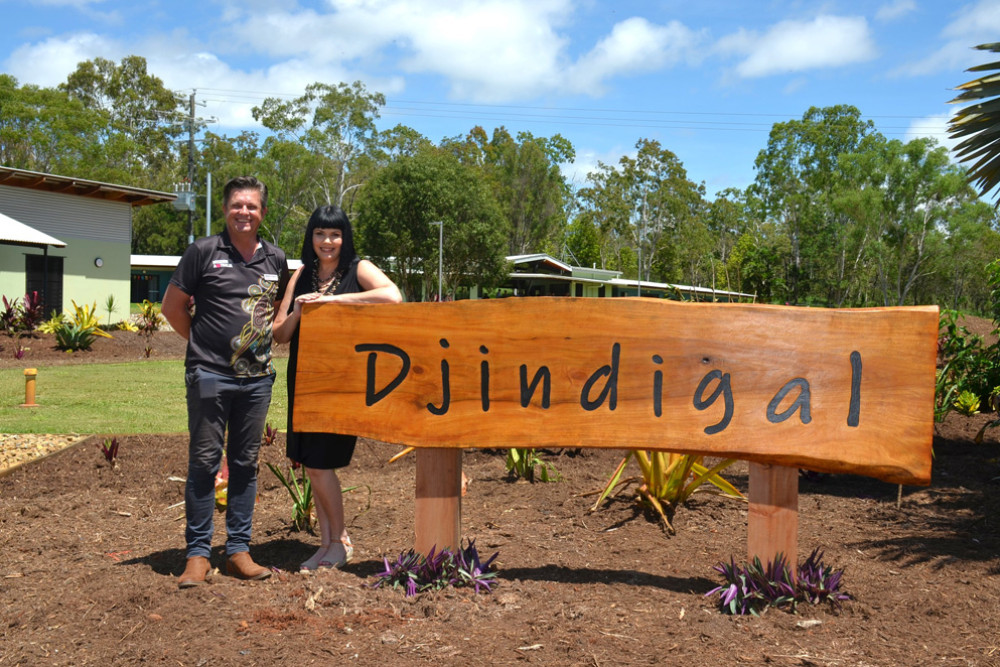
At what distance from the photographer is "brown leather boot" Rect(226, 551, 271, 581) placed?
125 inches

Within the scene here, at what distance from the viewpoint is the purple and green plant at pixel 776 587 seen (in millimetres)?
2875

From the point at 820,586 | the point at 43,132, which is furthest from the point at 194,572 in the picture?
the point at 43,132

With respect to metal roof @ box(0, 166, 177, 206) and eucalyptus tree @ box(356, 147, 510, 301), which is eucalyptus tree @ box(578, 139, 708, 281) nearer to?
eucalyptus tree @ box(356, 147, 510, 301)

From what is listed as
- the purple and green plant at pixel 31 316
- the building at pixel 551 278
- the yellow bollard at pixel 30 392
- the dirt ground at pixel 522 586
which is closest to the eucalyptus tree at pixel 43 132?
the building at pixel 551 278

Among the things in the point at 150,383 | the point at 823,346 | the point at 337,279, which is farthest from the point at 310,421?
the point at 150,383

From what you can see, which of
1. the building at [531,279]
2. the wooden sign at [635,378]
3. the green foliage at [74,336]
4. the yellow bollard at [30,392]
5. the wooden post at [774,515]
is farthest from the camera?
the building at [531,279]

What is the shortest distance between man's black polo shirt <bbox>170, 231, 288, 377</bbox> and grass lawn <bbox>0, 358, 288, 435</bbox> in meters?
3.53

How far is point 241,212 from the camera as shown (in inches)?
126

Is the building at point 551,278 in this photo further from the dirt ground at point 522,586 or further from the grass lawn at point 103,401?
the dirt ground at point 522,586

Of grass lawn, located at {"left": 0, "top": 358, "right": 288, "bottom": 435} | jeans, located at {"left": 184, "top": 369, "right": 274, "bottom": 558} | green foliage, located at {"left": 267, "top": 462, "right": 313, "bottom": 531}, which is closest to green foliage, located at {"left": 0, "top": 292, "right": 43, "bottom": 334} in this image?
grass lawn, located at {"left": 0, "top": 358, "right": 288, "bottom": 435}

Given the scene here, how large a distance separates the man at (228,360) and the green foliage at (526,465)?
→ 164 centimetres

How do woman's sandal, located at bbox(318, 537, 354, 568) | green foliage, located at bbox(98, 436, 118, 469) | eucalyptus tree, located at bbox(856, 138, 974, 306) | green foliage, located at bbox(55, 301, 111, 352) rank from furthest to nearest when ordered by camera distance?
eucalyptus tree, located at bbox(856, 138, 974, 306), green foliage, located at bbox(55, 301, 111, 352), green foliage, located at bbox(98, 436, 118, 469), woman's sandal, located at bbox(318, 537, 354, 568)

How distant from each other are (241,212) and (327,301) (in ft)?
1.62

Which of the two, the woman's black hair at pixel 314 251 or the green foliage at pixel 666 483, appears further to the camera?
the green foliage at pixel 666 483
